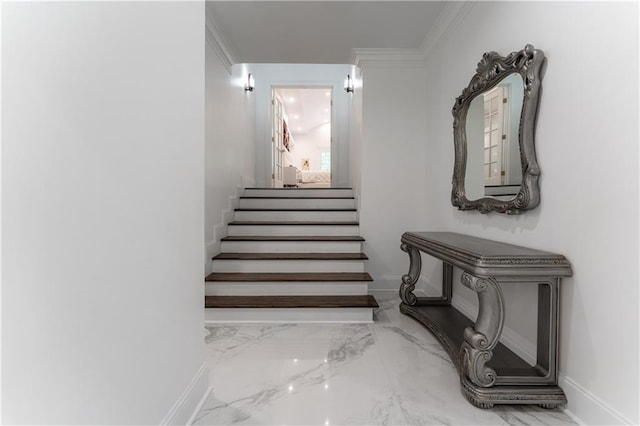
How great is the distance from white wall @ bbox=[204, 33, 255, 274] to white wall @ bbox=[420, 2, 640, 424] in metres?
2.48

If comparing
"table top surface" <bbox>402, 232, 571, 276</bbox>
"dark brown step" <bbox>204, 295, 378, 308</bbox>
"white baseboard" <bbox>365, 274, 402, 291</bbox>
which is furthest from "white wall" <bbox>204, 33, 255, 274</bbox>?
"table top surface" <bbox>402, 232, 571, 276</bbox>

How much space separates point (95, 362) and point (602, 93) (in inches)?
78.5

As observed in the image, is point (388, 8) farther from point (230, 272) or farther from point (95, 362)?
point (95, 362)

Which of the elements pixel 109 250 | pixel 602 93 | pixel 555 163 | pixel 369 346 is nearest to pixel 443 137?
pixel 555 163

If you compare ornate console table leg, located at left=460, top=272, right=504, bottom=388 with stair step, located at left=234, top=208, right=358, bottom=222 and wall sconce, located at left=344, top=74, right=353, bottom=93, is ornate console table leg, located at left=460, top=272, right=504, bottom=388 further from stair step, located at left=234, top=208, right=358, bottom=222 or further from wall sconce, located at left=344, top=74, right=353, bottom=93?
wall sconce, located at left=344, top=74, right=353, bottom=93

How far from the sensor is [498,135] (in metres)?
2.09

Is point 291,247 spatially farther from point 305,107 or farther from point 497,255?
point 305,107

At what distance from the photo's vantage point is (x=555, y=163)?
160 centimetres

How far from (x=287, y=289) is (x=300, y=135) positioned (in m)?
10.4

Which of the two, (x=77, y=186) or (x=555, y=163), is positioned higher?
(x=555, y=163)

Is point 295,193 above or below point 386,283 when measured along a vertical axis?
above

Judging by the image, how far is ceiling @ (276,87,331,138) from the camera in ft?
26.8

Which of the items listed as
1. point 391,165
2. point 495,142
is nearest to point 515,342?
point 495,142

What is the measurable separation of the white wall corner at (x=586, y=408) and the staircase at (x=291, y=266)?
1.33 metres
